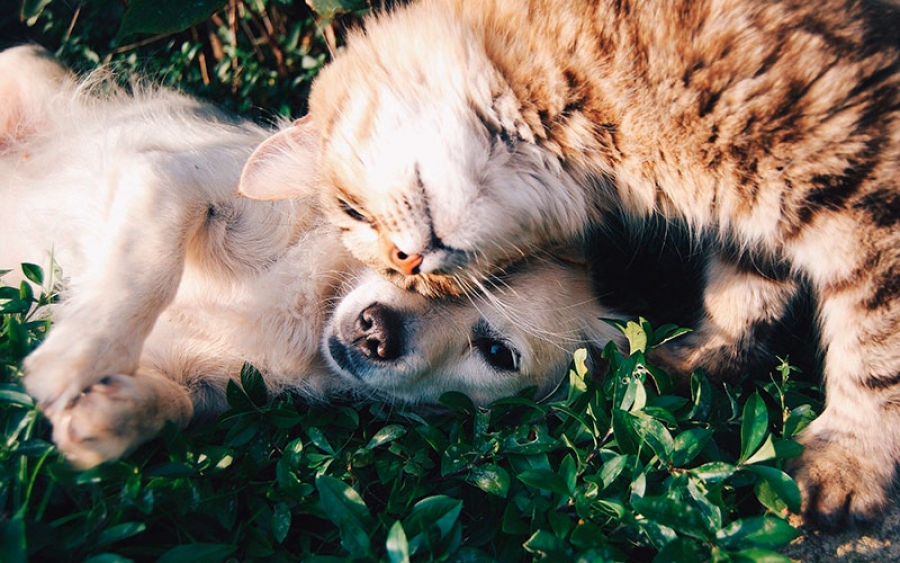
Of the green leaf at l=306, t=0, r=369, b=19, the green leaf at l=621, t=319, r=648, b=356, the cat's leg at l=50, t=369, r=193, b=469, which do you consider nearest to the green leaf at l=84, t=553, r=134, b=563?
the cat's leg at l=50, t=369, r=193, b=469

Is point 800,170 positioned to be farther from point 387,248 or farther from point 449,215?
point 387,248

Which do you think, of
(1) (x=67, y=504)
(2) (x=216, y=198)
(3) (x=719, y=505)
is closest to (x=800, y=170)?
(3) (x=719, y=505)

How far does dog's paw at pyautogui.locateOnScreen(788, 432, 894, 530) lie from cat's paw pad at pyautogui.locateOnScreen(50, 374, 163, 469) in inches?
77.0

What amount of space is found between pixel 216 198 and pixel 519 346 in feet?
4.27

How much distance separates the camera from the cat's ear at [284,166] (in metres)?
2.74

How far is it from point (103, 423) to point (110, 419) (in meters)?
0.02

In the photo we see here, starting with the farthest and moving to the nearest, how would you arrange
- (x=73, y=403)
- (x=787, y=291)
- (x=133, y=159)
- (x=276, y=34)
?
(x=276, y=34) → (x=133, y=159) → (x=787, y=291) → (x=73, y=403)

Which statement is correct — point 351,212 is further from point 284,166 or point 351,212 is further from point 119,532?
point 119,532

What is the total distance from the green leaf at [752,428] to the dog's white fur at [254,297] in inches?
35.6

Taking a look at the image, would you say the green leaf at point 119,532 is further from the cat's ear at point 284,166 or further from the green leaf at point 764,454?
the green leaf at point 764,454

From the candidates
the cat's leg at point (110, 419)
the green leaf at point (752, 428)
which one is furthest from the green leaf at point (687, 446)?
the cat's leg at point (110, 419)

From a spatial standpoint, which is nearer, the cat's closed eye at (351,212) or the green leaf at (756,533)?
the green leaf at (756,533)

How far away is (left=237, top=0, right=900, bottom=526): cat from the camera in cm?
217

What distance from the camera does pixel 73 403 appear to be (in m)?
2.17
